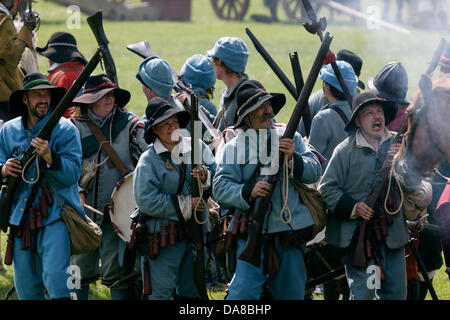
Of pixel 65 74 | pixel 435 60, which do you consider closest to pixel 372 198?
pixel 435 60

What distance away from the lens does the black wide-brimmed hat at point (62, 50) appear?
872 centimetres

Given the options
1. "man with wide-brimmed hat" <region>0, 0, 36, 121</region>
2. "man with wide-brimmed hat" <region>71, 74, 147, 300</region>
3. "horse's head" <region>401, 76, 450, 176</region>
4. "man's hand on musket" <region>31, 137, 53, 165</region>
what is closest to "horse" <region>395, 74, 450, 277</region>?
"horse's head" <region>401, 76, 450, 176</region>

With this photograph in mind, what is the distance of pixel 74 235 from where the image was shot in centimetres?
631

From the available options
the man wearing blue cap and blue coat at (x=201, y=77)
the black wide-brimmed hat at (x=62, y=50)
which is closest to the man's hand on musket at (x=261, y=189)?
the man wearing blue cap and blue coat at (x=201, y=77)

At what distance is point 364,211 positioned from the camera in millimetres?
6016

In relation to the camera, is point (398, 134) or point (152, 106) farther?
point (152, 106)

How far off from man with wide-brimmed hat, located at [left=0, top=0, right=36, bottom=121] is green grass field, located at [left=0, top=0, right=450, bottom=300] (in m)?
7.88

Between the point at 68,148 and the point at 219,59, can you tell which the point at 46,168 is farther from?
the point at 219,59

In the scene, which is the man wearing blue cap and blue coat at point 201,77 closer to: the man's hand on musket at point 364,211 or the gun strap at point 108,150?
the gun strap at point 108,150

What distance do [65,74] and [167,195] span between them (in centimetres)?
282

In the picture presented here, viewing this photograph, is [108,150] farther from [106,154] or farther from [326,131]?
[326,131]

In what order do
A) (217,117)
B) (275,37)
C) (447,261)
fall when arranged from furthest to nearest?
(275,37), (217,117), (447,261)

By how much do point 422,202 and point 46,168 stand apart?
8.60ft
